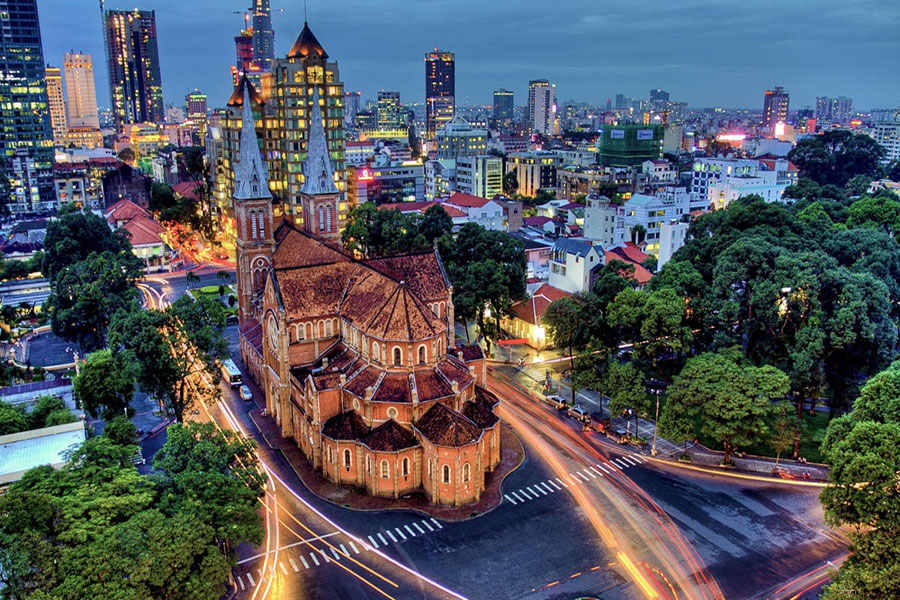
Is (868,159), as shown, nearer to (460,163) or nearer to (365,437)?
(460,163)

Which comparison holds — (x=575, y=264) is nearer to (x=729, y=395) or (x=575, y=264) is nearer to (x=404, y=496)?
(x=729, y=395)

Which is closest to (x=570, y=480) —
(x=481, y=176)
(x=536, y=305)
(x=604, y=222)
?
(x=536, y=305)

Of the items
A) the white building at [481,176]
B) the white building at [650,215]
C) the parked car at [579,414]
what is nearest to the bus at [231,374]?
the parked car at [579,414]

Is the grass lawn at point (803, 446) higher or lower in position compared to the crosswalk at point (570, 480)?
higher

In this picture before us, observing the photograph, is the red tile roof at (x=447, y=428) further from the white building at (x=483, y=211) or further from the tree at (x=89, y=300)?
the white building at (x=483, y=211)

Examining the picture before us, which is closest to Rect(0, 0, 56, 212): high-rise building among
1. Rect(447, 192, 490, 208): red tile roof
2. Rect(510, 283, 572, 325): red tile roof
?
Rect(447, 192, 490, 208): red tile roof
